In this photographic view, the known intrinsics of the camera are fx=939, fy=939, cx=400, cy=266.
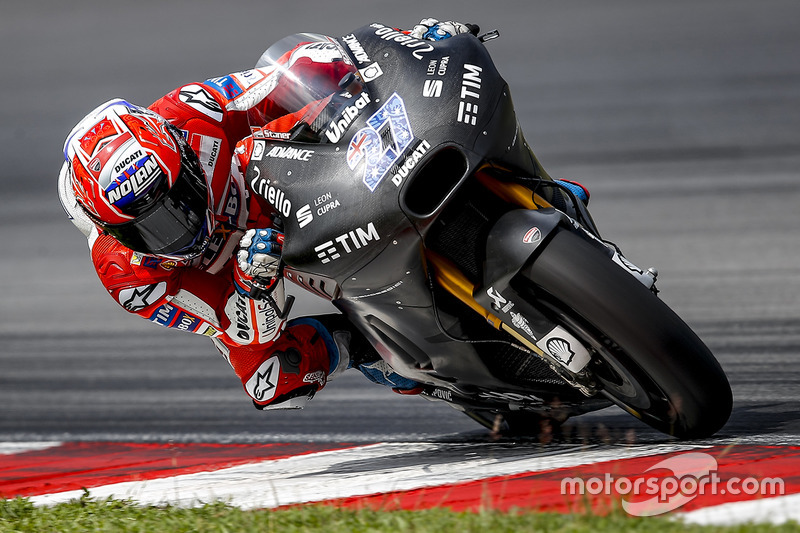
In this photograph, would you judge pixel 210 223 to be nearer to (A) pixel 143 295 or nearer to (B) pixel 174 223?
(B) pixel 174 223

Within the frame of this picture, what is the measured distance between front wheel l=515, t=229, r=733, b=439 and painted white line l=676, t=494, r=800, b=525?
446mm

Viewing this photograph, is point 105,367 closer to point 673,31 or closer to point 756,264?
point 756,264

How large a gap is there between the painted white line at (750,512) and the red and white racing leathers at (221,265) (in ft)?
5.16

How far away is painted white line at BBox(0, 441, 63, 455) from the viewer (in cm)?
462

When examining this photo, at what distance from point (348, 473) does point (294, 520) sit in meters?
0.87

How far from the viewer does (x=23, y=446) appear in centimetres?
472

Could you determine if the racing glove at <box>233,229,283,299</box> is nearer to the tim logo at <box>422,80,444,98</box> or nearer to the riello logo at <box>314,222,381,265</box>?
the riello logo at <box>314,222,381,265</box>

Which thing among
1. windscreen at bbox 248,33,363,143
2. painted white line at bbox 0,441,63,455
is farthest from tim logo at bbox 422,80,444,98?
painted white line at bbox 0,441,63,455

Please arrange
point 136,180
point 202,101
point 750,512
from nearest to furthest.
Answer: point 750,512 < point 136,180 < point 202,101

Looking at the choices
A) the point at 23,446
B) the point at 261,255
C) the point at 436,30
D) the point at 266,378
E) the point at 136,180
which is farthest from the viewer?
the point at 23,446

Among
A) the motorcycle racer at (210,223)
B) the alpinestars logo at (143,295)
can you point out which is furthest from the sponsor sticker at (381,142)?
the alpinestars logo at (143,295)

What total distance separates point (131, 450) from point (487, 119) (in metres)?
2.64

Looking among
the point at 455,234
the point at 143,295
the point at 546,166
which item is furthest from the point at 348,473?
the point at 546,166

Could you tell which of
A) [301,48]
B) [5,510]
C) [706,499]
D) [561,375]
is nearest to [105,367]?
[5,510]
